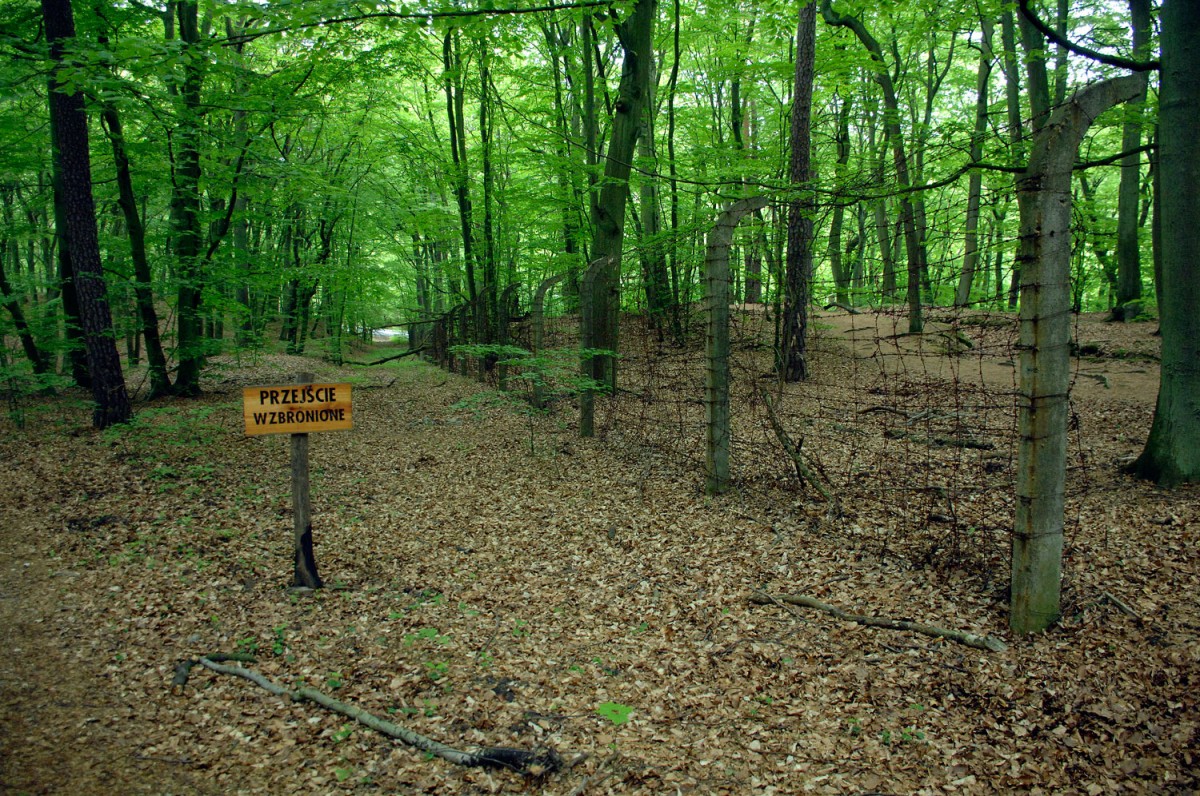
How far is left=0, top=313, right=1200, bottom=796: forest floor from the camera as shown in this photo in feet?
8.70

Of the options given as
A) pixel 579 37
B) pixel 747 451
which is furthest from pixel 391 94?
pixel 747 451

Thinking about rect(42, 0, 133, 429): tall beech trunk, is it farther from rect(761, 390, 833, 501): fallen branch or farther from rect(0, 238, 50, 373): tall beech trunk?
rect(761, 390, 833, 501): fallen branch

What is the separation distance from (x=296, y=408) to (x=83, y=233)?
5.51 metres

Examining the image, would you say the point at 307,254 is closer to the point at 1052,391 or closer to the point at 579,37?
the point at 579,37

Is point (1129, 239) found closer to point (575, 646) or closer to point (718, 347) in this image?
point (718, 347)

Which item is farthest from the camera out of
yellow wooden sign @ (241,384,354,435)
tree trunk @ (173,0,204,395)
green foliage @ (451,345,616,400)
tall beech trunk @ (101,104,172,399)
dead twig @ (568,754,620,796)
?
tree trunk @ (173,0,204,395)

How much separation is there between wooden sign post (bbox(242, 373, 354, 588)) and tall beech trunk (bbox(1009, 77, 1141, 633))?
4.09m

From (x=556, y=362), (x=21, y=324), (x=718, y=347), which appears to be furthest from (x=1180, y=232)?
(x=21, y=324)

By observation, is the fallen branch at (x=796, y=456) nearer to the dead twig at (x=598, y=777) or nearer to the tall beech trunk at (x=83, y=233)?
the dead twig at (x=598, y=777)

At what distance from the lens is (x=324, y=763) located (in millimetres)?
2801

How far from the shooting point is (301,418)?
4.14 meters

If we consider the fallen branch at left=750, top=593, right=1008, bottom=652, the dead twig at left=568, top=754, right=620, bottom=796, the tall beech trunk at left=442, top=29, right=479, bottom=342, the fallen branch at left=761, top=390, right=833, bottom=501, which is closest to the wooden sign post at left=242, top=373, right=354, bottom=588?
the dead twig at left=568, top=754, right=620, bottom=796

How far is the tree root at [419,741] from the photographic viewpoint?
8.92ft

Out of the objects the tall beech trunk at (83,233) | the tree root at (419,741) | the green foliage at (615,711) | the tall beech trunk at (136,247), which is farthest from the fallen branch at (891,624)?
the tall beech trunk at (136,247)
